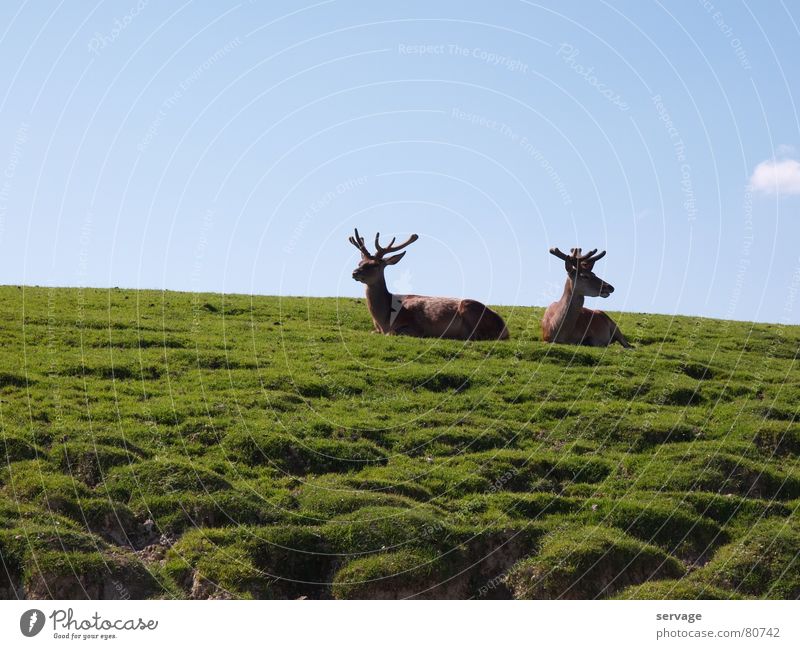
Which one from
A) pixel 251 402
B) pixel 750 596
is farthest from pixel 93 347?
pixel 750 596

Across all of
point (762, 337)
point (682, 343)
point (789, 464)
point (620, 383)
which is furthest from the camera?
point (762, 337)

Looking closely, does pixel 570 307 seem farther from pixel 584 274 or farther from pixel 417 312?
pixel 417 312

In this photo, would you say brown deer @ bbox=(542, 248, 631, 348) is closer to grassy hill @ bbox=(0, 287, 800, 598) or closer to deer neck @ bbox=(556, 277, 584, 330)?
deer neck @ bbox=(556, 277, 584, 330)

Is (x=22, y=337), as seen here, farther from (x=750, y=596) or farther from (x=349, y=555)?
(x=750, y=596)

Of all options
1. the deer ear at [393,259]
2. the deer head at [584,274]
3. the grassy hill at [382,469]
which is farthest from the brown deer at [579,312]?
the deer ear at [393,259]

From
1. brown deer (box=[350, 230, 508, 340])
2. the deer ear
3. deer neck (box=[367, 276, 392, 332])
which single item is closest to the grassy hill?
brown deer (box=[350, 230, 508, 340])

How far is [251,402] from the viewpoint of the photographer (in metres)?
18.5

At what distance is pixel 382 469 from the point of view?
16.5 metres

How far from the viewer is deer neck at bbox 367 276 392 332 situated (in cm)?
2635

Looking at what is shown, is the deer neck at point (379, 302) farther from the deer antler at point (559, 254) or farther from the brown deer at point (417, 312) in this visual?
the deer antler at point (559, 254)

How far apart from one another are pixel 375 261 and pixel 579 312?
203 inches

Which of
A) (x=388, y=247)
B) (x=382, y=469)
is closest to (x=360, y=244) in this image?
(x=388, y=247)

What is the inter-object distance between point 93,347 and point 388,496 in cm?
904

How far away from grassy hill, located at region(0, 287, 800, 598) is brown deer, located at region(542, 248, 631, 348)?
167cm
